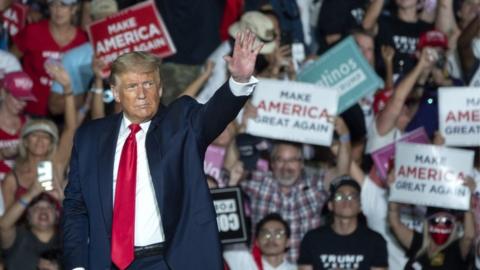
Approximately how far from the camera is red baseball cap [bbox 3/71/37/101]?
1019 cm

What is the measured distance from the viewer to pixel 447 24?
11375mm

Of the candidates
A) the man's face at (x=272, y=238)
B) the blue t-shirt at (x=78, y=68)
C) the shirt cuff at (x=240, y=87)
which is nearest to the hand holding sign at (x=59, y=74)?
the blue t-shirt at (x=78, y=68)

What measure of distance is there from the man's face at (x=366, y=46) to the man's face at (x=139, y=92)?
5.13m

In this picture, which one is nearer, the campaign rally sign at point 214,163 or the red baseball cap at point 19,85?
the campaign rally sign at point 214,163

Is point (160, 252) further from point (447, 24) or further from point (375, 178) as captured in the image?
point (447, 24)

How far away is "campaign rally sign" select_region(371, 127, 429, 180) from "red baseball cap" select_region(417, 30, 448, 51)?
2.68ft

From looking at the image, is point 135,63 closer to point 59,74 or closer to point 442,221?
point 59,74

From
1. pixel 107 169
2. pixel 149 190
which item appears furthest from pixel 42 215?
pixel 149 190

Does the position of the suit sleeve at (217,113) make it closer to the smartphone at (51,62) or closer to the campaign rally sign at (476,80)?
the smartphone at (51,62)

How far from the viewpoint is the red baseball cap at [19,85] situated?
33.4 ft

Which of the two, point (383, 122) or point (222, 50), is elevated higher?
point (222, 50)

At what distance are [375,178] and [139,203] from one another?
4564 mm

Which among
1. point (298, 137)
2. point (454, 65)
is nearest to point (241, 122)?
point (298, 137)

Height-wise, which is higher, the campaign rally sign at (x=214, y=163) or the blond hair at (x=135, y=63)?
the campaign rally sign at (x=214, y=163)
